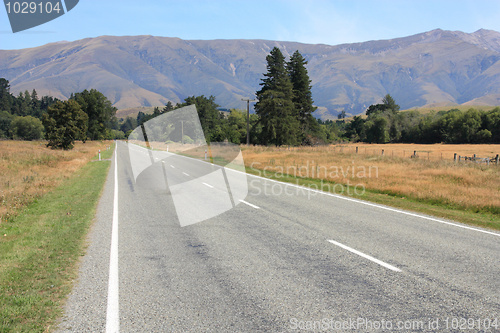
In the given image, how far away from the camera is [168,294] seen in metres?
4.73

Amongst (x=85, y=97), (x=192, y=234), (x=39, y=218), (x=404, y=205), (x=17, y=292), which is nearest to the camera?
(x=17, y=292)

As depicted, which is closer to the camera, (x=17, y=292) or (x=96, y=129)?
(x=17, y=292)

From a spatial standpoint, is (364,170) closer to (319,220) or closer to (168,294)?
(319,220)

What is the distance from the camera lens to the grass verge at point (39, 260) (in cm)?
412

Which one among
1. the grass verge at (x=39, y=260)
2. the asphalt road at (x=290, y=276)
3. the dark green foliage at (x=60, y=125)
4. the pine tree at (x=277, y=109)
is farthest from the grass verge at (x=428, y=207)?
the dark green foliage at (x=60, y=125)

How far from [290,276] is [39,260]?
4.59 meters

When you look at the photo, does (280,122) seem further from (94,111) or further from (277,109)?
(94,111)

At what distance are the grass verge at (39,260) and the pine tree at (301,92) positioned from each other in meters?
61.6

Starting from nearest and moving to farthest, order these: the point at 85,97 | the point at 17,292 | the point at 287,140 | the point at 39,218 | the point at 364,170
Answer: the point at 17,292
the point at 39,218
the point at 364,170
the point at 287,140
the point at 85,97

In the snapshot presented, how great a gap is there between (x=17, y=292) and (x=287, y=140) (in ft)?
188

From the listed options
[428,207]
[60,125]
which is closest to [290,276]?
[428,207]

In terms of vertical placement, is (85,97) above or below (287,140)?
above

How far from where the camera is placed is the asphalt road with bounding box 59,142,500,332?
4020 millimetres

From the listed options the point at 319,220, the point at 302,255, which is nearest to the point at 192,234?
the point at 302,255
